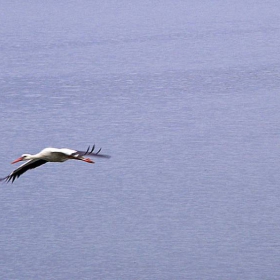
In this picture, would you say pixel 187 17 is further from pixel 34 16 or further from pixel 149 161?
pixel 149 161

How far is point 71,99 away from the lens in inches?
603

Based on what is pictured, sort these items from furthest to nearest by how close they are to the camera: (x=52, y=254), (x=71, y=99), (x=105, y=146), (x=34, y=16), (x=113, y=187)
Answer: (x=34, y=16), (x=71, y=99), (x=105, y=146), (x=113, y=187), (x=52, y=254)

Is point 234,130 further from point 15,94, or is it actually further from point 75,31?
point 75,31

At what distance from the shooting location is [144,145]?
13312mm

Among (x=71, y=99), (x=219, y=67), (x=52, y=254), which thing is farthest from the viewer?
(x=219, y=67)


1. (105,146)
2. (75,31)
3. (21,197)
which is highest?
(75,31)

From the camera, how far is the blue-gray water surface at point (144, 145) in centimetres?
1075

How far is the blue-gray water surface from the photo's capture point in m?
10.8

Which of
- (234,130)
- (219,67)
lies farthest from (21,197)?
(219,67)

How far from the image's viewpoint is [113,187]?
12.1m

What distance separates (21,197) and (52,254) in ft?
5.11

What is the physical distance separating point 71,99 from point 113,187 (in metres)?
3.52

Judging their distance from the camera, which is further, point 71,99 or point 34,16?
point 34,16

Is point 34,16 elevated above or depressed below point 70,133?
above
